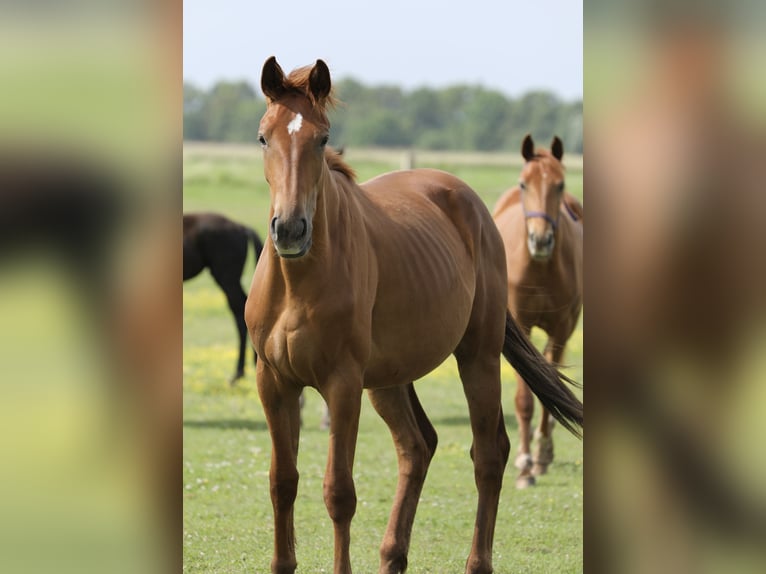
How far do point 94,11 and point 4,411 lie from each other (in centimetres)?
42

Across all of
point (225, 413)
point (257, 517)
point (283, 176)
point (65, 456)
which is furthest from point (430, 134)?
point (65, 456)

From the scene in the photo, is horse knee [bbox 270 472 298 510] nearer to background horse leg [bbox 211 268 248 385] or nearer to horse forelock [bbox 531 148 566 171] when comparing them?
horse forelock [bbox 531 148 566 171]

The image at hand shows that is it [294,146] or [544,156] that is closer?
→ [294,146]

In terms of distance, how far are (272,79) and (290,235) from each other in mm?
616

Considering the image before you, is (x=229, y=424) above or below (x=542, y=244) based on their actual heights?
below

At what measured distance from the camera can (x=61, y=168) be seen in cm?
106

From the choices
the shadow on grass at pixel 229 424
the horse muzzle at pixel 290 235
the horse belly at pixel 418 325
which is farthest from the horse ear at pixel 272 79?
the shadow on grass at pixel 229 424

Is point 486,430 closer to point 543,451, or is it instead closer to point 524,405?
point 524,405

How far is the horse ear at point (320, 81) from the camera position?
3.54 meters

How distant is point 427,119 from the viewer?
4256 cm

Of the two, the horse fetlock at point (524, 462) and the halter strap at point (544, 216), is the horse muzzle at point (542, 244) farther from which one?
the horse fetlock at point (524, 462)

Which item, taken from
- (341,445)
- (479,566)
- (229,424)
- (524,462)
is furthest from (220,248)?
(341,445)

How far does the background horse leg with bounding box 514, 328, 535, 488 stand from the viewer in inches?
288

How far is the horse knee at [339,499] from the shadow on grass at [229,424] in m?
5.75
